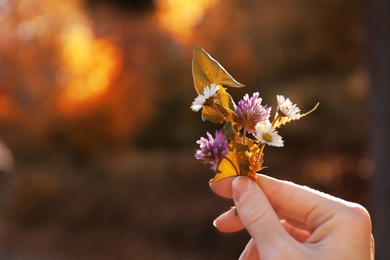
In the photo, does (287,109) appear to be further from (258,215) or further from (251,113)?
(258,215)

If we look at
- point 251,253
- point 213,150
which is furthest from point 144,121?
point 213,150

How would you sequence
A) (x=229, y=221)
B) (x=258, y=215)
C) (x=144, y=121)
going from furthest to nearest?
1. (x=144, y=121)
2. (x=229, y=221)
3. (x=258, y=215)

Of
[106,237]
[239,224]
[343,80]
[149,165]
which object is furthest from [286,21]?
[239,224]

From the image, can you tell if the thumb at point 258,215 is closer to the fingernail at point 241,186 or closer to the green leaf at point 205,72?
the fingernail at point 241,186

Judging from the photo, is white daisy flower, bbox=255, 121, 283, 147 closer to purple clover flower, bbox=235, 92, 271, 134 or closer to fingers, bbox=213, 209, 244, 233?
purple clover flower, bbox=235, 92, 271, 134

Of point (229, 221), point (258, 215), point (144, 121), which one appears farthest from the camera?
point (144, 121)

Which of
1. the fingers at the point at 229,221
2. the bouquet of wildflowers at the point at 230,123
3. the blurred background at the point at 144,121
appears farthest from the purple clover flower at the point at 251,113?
the blurred background at the point at 144,121

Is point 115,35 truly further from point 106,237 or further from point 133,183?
point 106,237

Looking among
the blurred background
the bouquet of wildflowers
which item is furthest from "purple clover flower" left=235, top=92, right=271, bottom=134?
the blurred background

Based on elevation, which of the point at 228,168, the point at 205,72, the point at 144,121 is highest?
the point at 144,121
